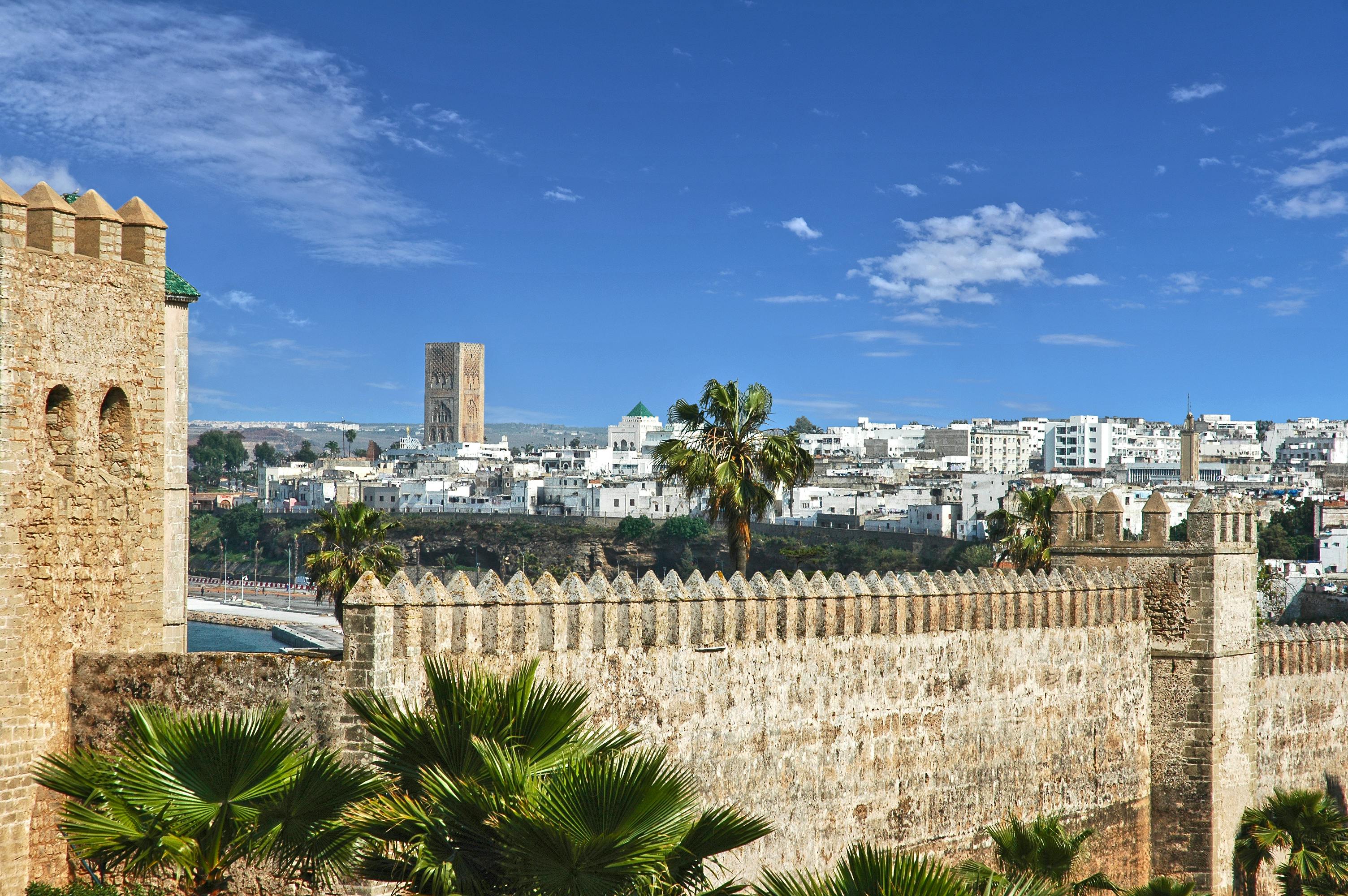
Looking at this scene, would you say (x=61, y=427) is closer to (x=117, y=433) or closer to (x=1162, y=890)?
(x=117, y=433)

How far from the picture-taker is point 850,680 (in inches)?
560

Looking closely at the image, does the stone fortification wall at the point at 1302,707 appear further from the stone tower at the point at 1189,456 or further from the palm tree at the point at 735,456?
the stone tower at the point at 1189,456

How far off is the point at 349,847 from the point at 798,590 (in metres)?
6.52

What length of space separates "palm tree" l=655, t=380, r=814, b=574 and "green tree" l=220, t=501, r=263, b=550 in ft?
373

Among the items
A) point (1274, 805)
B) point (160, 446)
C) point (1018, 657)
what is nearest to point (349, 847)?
point (160, 446)

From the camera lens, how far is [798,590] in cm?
1377

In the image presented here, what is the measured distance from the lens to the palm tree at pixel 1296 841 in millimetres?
17797

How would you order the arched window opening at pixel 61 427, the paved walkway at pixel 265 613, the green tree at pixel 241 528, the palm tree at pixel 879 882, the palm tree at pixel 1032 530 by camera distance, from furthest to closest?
the green tree at pixel 241 528 → the paved walkway at pixel 265 613 → the palm tree at pixel 1032 530 → the arched window opening at pixel 61 427 → the palm tree at pixel 879 882

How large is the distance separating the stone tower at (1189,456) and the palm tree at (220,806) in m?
108

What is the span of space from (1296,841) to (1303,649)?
11.6 feet

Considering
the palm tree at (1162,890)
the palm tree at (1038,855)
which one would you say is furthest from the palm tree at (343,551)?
the palm tree at (1162,890)

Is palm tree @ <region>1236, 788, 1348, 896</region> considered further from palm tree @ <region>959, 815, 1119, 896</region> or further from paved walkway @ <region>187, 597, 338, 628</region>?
paved walkway @ <region>187, 597, 338, 628</region>

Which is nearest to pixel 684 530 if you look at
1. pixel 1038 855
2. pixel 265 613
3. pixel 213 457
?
pixel 265 613

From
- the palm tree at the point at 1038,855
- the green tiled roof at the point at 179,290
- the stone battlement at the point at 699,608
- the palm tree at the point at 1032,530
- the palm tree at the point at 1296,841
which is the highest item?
the green tiled roof at the point at 179,290
